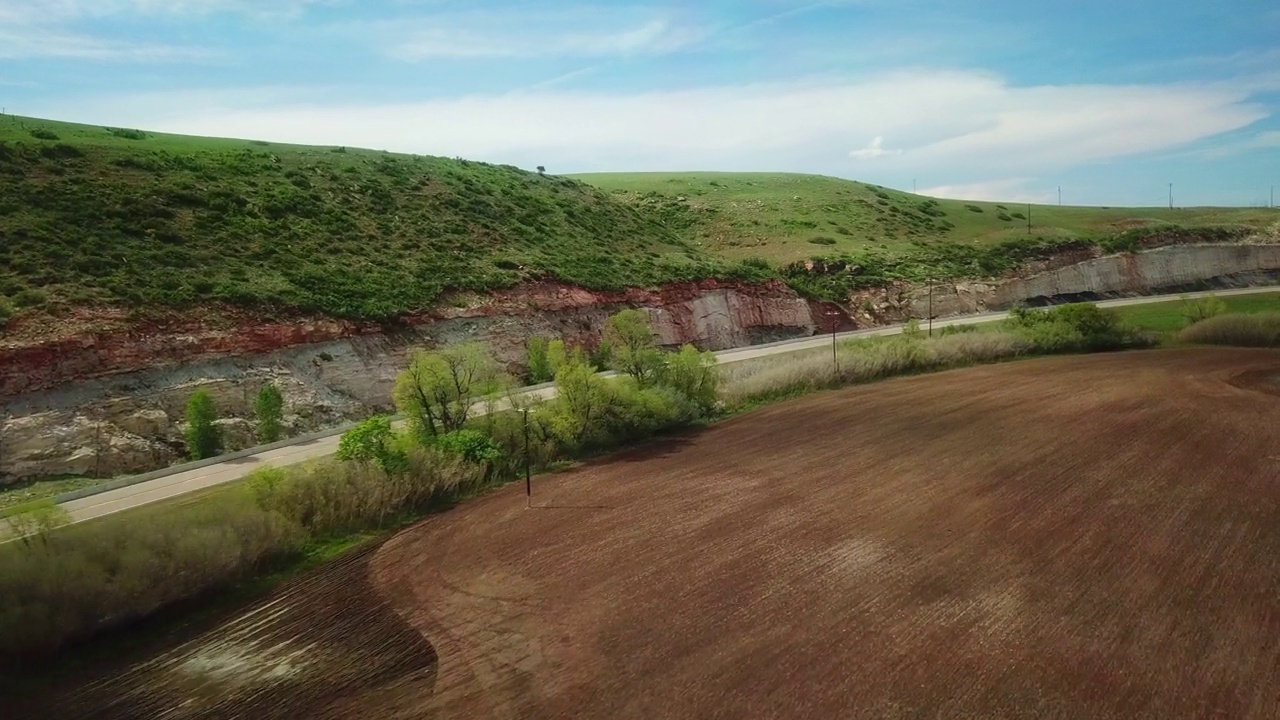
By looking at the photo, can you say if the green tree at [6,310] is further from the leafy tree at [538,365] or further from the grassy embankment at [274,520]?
the leafy tree at [538,365]

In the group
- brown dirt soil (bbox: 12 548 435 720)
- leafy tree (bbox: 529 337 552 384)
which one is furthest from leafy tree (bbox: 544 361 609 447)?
leafy tree (bbox: 529 337 552 384)

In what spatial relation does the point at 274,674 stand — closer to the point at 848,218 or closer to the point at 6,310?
the point at 6,310

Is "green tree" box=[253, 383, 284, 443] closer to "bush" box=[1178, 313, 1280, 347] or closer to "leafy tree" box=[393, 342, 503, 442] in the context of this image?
"leafy tree" box=[393, 342, 503, 442]

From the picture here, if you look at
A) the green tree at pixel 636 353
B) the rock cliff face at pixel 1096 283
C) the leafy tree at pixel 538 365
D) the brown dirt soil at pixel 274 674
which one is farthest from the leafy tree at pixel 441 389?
the rock cliff face at pixel 1096 283

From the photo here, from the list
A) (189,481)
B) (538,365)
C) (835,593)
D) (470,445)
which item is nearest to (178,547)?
(470,445)

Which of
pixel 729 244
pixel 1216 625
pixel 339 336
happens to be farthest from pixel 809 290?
pixel 1216 625

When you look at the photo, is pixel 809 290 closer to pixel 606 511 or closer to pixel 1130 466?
pixel 1130 466
